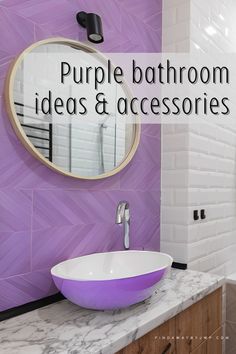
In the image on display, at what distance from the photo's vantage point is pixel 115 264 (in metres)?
1.44

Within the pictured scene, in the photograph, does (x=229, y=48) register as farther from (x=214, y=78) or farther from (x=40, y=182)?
(x=40, y=182)

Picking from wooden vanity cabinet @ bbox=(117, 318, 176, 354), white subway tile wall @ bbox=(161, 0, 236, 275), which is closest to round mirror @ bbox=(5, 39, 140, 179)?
white subway tile wall @ bbox=(161, 0, 236, 275)

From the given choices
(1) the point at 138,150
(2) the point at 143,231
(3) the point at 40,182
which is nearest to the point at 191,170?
(1) the point at 138,150

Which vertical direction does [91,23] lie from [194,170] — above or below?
above

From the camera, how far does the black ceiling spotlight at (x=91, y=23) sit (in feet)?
4.50

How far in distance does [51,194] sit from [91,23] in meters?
0.80

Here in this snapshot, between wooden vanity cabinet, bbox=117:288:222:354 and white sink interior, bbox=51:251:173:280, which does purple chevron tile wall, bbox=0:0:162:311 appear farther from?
wooden vanity cabinet, bbox=117:288:222:354

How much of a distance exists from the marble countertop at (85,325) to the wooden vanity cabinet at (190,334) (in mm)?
43

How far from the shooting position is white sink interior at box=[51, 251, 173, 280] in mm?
1315

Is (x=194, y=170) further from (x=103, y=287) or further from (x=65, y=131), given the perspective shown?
(x=103, y=287)

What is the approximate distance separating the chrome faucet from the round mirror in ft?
A: 0.56

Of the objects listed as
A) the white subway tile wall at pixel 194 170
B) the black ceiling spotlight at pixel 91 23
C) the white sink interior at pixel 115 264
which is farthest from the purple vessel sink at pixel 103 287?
the black ceiling spotlight at pixel 91 23

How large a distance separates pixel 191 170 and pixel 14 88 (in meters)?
1.12

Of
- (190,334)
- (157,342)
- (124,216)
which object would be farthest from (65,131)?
(190,334)
